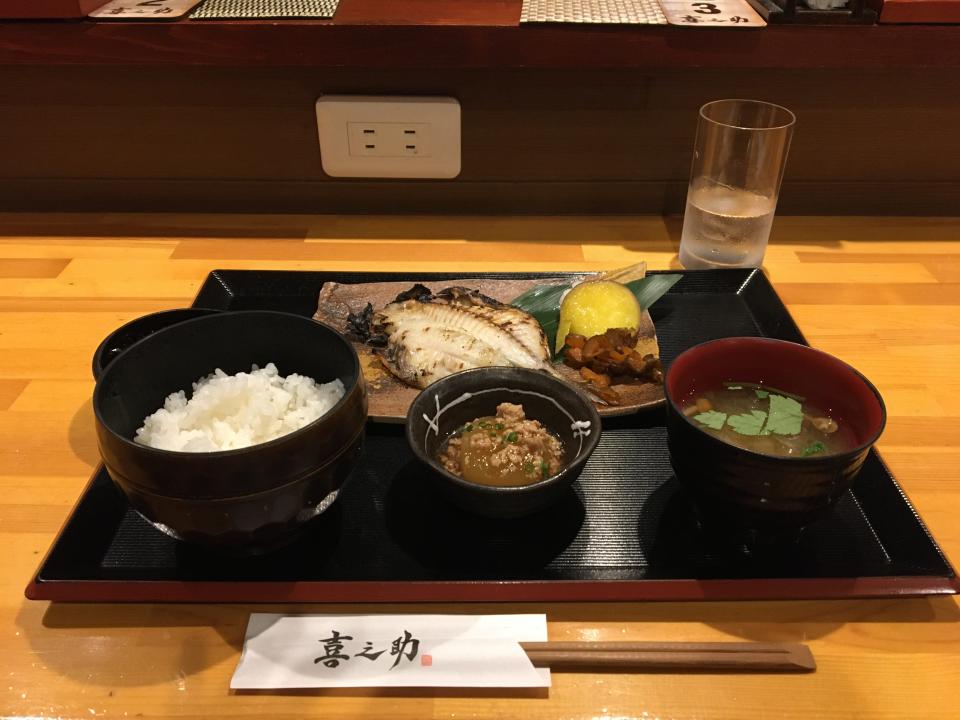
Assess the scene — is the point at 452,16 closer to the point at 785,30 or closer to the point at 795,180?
the point at 785,30

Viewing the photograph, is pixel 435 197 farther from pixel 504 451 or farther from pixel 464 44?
pixel 504 451

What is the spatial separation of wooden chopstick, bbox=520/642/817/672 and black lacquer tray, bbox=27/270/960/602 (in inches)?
2.7

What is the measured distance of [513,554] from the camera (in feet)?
2.99

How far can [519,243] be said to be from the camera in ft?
5.52

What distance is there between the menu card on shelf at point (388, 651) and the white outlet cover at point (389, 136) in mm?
1124

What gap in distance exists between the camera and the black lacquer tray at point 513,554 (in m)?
0.87

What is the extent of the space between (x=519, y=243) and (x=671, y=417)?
87 cm

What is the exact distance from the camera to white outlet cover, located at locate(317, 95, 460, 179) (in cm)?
161

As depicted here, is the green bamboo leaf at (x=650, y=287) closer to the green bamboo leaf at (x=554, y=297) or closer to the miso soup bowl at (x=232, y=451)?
the green bamboo leaf at (x=554, y=297)

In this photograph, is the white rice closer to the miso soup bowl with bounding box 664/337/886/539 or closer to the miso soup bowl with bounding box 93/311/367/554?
the miso soup bowl with bounding box 93/311/367/554

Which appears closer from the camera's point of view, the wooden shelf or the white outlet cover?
the wooden shelf

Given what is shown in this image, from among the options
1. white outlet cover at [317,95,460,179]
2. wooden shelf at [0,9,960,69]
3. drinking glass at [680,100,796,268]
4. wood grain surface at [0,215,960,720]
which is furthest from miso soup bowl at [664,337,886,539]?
white outlet cover at [317,95,460,179]

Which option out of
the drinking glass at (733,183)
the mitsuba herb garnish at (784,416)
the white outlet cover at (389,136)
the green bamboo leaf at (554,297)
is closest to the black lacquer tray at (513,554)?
the mitsuba herb garnish at (784,416)

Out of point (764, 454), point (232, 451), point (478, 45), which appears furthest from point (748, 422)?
point (478, 45)
